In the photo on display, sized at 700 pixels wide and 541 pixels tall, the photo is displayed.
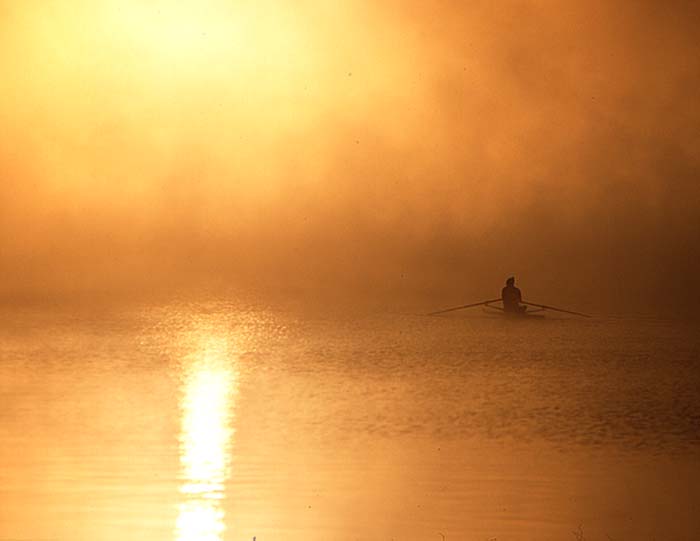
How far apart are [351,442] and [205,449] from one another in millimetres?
2313

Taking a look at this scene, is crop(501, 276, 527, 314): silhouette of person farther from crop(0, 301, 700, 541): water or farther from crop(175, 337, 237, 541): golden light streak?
crop(175, 337, 237, 541): golden light streak

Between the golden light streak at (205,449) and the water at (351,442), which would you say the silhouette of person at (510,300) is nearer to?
the water at (351,442)

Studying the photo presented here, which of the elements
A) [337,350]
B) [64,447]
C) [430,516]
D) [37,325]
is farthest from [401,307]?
[430,516]

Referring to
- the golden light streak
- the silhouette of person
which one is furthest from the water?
the silhouette of person

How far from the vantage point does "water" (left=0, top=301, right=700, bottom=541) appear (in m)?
12.3

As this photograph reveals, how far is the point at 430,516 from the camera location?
12.5 meters

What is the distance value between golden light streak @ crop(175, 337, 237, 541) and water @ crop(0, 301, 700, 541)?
5 cm

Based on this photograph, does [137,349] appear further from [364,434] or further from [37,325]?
[364,434]

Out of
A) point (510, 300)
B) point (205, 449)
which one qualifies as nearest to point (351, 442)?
point (205, 449)

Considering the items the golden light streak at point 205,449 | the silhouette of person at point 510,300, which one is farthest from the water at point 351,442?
the silhouette of person at point 510,300

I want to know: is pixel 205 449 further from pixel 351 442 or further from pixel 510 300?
pixel 510 300

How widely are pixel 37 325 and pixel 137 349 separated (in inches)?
518

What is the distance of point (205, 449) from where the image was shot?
16906 millimetres

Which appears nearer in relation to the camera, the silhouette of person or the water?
the water
